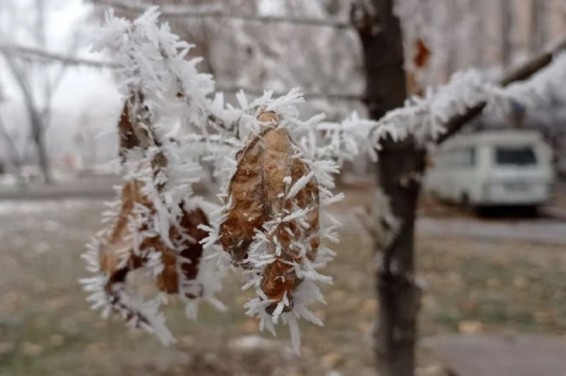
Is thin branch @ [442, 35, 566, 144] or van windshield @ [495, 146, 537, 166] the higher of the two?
thin branch @ [442, 35, 566, 144]

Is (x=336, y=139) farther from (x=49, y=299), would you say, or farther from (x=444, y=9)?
(x=444, y=9)

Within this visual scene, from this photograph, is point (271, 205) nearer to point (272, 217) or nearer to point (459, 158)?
point (272, 217)

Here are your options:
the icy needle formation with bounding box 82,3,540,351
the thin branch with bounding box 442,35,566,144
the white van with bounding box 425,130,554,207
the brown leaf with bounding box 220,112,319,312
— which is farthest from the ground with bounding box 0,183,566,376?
the white van with bounding box 425,130,554,207

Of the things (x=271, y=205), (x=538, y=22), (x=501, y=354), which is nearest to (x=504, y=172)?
(x=538, y=22)

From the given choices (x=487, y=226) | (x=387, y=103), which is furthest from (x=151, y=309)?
(x=487, y=226)

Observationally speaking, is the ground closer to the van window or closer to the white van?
the white van

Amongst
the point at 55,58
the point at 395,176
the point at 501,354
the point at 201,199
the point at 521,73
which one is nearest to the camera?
the point at 201,199
